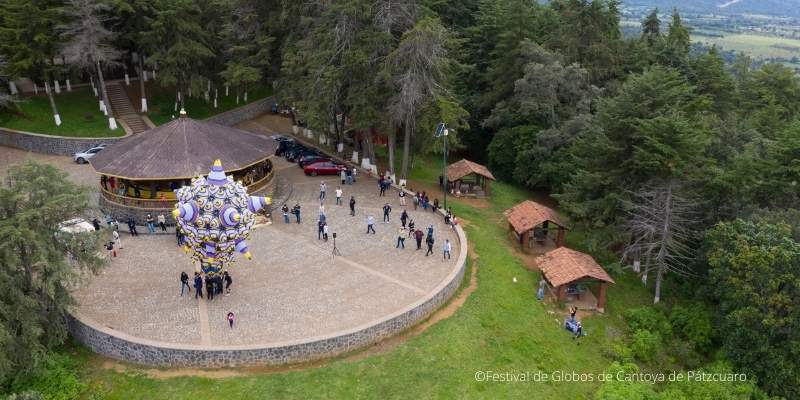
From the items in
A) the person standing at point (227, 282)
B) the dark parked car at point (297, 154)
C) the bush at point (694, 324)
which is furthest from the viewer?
the dark parked car at point (297, 154)

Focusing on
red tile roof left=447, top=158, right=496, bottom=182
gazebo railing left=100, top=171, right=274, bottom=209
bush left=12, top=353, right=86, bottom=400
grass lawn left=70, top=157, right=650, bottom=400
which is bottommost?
grass lawn left=70, top=157, right=650, bottom=400

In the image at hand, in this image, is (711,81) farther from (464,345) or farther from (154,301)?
(154,301)

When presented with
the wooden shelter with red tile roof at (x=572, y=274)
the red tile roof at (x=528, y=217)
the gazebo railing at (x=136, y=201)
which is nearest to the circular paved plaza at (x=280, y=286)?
the gazebo railing at (x=136, y=201)

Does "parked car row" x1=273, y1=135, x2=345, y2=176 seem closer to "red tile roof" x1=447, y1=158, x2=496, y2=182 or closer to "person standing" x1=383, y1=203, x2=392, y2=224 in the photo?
"red tile roof" x1=447, y1=158, x2=496, y2=182

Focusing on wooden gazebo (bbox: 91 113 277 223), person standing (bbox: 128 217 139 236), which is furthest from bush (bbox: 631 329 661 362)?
person standing (bbox: 128 217 139 236)

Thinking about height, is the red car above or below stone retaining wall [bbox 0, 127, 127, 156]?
below

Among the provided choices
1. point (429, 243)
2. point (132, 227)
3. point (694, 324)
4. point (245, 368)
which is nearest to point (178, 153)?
point (132, 227)

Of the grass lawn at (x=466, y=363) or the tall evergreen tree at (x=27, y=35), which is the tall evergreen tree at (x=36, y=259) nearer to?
the grass lawn at (x=466, y=363)

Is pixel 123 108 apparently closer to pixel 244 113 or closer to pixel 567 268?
pixel 244 113
